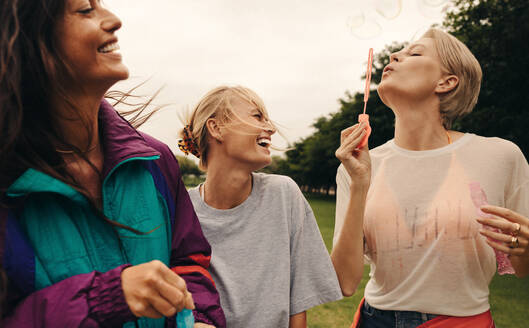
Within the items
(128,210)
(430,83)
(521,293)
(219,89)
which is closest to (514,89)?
(521,293)

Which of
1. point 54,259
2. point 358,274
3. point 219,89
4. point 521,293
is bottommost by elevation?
point 521,293

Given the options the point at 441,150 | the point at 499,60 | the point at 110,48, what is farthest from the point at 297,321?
the point at 499,60

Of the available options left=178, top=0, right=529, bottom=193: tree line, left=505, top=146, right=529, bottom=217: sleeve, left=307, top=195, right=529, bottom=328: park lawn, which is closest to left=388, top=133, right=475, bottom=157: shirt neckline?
left=505, top=146, right=529, bottom=217: sleeve

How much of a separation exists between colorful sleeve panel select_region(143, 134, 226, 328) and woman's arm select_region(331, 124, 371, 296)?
0.90 metres

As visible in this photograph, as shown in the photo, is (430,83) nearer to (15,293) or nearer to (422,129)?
(422,129)

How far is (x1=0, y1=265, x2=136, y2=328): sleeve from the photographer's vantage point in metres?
1.13

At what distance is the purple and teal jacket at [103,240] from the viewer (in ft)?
3.75

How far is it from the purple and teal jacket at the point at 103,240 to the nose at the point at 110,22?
1.34ft

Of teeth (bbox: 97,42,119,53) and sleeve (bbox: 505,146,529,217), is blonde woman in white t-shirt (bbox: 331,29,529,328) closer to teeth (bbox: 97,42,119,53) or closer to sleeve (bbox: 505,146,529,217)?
sleeve (bbox: 505,146,529,217)

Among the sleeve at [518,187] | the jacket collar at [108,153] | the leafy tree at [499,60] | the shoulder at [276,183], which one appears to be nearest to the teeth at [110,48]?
the jacket collar at [108,153]

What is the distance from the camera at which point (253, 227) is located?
2.10 metres

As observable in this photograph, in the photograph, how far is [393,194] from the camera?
7.63ft

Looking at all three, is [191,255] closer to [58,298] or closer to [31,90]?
[58,298]

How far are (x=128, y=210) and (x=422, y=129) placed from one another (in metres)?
1.88
